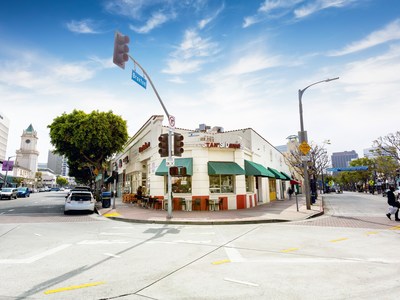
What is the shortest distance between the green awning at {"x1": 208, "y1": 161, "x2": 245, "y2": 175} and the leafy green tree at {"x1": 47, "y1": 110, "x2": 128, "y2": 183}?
47.4 feet

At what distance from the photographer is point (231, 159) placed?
19.1 meters

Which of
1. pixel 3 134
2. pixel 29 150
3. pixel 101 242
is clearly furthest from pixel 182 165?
pixel 29 150

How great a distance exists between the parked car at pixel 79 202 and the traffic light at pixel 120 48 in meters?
12.2

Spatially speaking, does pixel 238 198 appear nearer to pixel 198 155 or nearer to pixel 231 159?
pixel 231 159

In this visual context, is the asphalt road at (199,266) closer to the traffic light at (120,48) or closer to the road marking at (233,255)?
the road marking at (233,255)

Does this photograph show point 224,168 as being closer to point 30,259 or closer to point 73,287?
point 30,259

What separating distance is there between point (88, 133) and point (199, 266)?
24296 mm

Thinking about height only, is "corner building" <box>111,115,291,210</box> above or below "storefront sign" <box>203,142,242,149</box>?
below

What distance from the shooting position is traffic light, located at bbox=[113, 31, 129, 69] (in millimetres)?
8570

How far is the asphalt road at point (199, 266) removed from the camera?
13.3ft

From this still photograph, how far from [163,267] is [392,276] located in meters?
4.60

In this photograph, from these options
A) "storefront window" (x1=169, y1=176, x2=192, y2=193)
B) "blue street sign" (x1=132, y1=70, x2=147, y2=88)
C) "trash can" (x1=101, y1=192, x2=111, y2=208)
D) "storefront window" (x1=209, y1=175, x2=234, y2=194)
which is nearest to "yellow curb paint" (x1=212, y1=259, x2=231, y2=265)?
"blue street sign" (x1=132, y1=70, x2=147, y2=88)

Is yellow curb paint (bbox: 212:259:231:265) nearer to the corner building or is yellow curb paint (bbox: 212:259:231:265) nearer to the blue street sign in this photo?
the blue street sign

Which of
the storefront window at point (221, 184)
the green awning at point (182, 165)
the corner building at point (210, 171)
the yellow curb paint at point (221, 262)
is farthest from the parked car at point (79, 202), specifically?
the yellow curb paint at point (221, 262)
